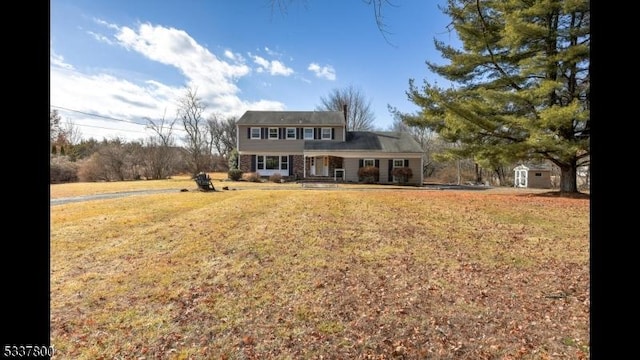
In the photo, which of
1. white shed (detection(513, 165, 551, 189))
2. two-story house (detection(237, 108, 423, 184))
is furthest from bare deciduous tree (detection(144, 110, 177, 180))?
white shed (detection(513, 165, 551, 189))

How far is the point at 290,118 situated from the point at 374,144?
779 centimetres

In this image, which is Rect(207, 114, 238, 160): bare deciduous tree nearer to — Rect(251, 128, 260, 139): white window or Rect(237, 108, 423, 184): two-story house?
Rect(237, 108, 423, 184): two-story house

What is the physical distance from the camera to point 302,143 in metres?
27.7

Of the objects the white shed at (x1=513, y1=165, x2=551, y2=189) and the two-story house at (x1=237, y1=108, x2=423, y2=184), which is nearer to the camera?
the two-story house at (x1=237, y1=108, x2=423, y2=184)

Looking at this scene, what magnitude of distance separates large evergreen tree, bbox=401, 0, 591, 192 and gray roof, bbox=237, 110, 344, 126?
12044 mm

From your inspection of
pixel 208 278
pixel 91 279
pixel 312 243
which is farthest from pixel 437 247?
pixel 91 279

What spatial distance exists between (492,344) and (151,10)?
7531mm

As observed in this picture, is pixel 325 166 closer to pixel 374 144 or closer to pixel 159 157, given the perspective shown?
pixel 374 144

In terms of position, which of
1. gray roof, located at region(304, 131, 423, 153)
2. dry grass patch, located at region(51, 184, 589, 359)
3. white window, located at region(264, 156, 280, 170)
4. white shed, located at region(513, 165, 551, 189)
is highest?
gray roof, located at region(304, 131, 423, 153)

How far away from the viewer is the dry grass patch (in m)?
3.29

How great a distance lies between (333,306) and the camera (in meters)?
4.06

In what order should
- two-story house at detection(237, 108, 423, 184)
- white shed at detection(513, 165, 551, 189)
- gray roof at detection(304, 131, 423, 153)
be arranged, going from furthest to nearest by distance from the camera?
white shed at detection(513, 165, 551, 189), two-story house at detection(237, 108, 423, 184), gray roof at detection(304, 131, 423, 153)

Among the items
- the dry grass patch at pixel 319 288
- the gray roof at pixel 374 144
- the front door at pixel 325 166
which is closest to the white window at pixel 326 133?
the gray roof at pixel 374 144
